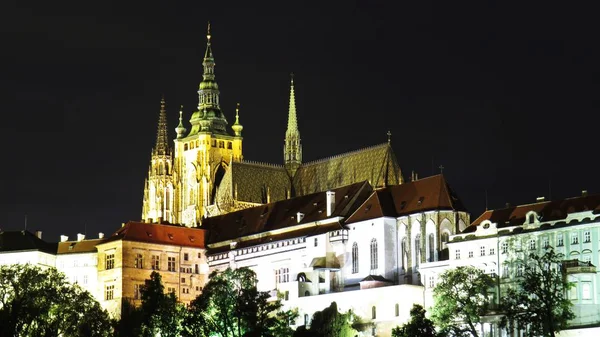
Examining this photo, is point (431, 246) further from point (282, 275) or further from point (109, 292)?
point (109, 292)

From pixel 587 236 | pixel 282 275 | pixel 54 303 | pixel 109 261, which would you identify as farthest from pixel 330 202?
pixel 587 236

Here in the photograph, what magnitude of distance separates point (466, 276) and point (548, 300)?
11.7 metres

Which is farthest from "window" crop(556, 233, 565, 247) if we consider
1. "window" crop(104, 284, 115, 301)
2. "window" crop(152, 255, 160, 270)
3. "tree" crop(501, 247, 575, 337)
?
"window" crop(104, 284, 115, 301)

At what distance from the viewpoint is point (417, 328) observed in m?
117

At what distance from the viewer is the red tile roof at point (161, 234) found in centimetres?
16212

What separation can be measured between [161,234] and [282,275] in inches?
729

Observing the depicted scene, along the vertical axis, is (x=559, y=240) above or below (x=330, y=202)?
below

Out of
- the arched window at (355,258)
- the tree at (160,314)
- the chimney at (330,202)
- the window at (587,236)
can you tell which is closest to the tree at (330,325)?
the tree at (160,314)

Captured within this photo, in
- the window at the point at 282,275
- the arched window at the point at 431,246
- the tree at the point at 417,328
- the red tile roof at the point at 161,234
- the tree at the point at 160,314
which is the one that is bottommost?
the tree at the point at 417,328

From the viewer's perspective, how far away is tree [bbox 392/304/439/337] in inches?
4601

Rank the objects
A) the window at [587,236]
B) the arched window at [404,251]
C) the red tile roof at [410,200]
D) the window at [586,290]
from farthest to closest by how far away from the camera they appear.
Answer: the arched window at [404,251]
the red tile roof at [410,200]
the window at [587,236]
the window at [586,290]

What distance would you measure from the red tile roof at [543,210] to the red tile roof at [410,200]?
602 cm

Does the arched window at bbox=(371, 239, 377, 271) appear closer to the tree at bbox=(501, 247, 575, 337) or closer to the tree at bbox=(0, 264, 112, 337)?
the tree at bbox=(501, 247, 575, 337)

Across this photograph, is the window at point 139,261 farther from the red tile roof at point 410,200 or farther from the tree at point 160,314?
the red tile roof at point 410,200
